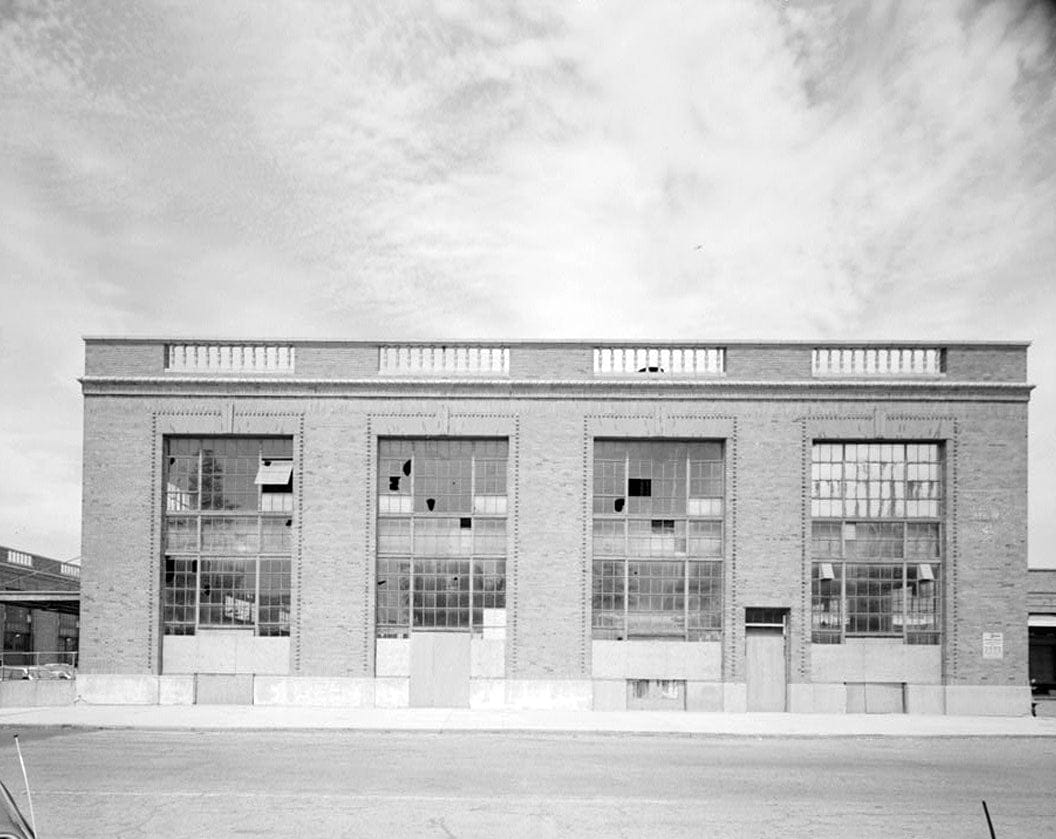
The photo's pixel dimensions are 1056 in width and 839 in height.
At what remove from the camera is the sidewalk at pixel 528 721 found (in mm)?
21391

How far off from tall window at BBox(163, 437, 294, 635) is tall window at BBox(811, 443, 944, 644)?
15372 mm

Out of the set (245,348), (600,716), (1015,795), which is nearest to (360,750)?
(600,716)

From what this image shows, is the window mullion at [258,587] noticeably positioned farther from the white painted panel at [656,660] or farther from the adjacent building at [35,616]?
the adjacent building at [35,616]

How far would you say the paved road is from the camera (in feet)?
40.4

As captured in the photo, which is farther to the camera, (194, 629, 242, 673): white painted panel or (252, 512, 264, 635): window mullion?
(252, 512, 264, 635): window mullion

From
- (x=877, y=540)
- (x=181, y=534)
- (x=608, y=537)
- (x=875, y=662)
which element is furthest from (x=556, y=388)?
(x=875, y=662)

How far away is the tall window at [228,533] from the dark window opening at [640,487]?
9816 mm

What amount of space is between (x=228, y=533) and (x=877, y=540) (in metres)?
18.8

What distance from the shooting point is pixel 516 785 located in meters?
14.8

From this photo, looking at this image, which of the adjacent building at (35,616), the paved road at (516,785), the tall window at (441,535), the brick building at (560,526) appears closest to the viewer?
the paved road at (516,785)

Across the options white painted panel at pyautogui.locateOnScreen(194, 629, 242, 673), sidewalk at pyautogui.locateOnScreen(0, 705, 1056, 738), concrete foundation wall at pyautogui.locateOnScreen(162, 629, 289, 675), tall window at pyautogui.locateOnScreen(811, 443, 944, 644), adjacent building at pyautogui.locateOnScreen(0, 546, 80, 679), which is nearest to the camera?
sidewalk at pyautogui.locateOnScreen(0, 705, 1056, 738)

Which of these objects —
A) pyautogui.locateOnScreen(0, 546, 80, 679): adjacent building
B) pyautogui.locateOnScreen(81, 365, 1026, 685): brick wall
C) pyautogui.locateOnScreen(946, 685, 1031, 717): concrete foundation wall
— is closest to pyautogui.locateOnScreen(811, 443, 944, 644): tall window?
pyautogui.locateOnScreen(81, 365, 1026, 685): brick wall

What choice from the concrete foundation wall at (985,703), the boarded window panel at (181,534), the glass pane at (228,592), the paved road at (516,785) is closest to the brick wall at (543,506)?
the concrete foundation wall at (985,703)

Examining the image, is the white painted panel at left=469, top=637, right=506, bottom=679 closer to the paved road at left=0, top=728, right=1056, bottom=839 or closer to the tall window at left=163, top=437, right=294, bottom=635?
the paved road at left=0, top=728, right=1056, bottom=839
